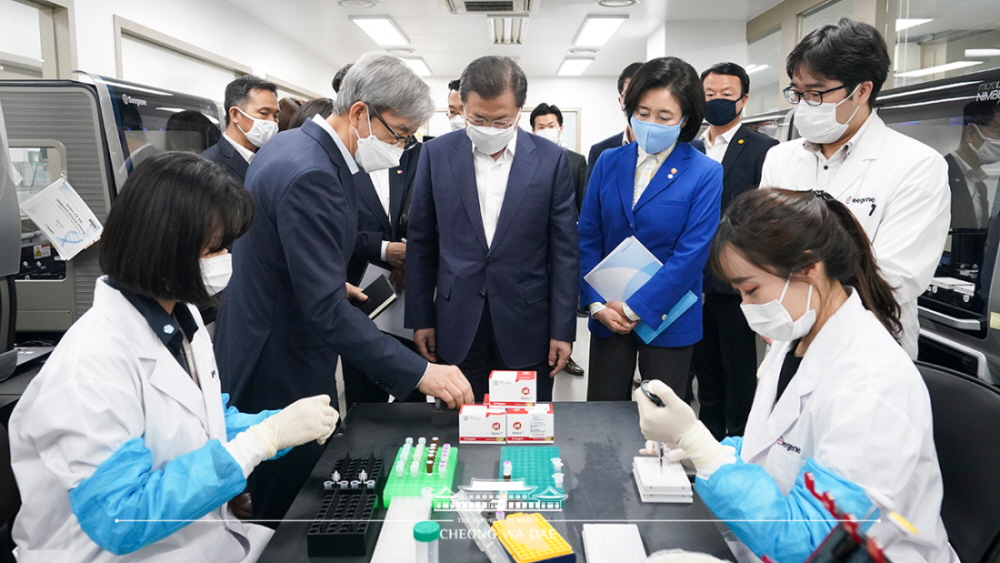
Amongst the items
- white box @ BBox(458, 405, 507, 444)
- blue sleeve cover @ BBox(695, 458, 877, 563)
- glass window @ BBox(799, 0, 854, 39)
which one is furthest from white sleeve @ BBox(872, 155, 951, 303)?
glass window @ BBox(799, 0, 854, 39)

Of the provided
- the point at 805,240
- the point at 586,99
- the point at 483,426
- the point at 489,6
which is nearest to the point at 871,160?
the point at 805,240

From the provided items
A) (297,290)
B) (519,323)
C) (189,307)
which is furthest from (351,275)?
(189,307)

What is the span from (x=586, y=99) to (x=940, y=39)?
7.67 metres

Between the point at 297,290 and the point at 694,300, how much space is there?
1271mm

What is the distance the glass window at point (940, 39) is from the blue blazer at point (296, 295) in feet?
11.1

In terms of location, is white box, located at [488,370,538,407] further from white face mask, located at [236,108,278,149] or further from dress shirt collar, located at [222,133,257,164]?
white face mask, located at [236,108,278,149]

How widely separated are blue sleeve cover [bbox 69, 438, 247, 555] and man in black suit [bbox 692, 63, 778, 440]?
193 centimetres

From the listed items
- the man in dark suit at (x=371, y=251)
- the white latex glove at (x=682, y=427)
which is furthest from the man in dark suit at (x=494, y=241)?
the white latex glove at (x=682, y=427)

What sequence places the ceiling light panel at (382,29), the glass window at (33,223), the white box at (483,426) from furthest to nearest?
the ceiling light panel at (382,29), the glass window at (33,223), the white box at (483,426)

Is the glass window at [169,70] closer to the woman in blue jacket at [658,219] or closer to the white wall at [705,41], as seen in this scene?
the woman in blue jacket at [658,219]

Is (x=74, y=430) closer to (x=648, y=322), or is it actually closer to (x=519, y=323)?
(x=519, y=323)

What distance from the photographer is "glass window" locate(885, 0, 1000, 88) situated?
342 cm

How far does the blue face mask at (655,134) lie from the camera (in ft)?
6.63

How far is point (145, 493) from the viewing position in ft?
3.02
